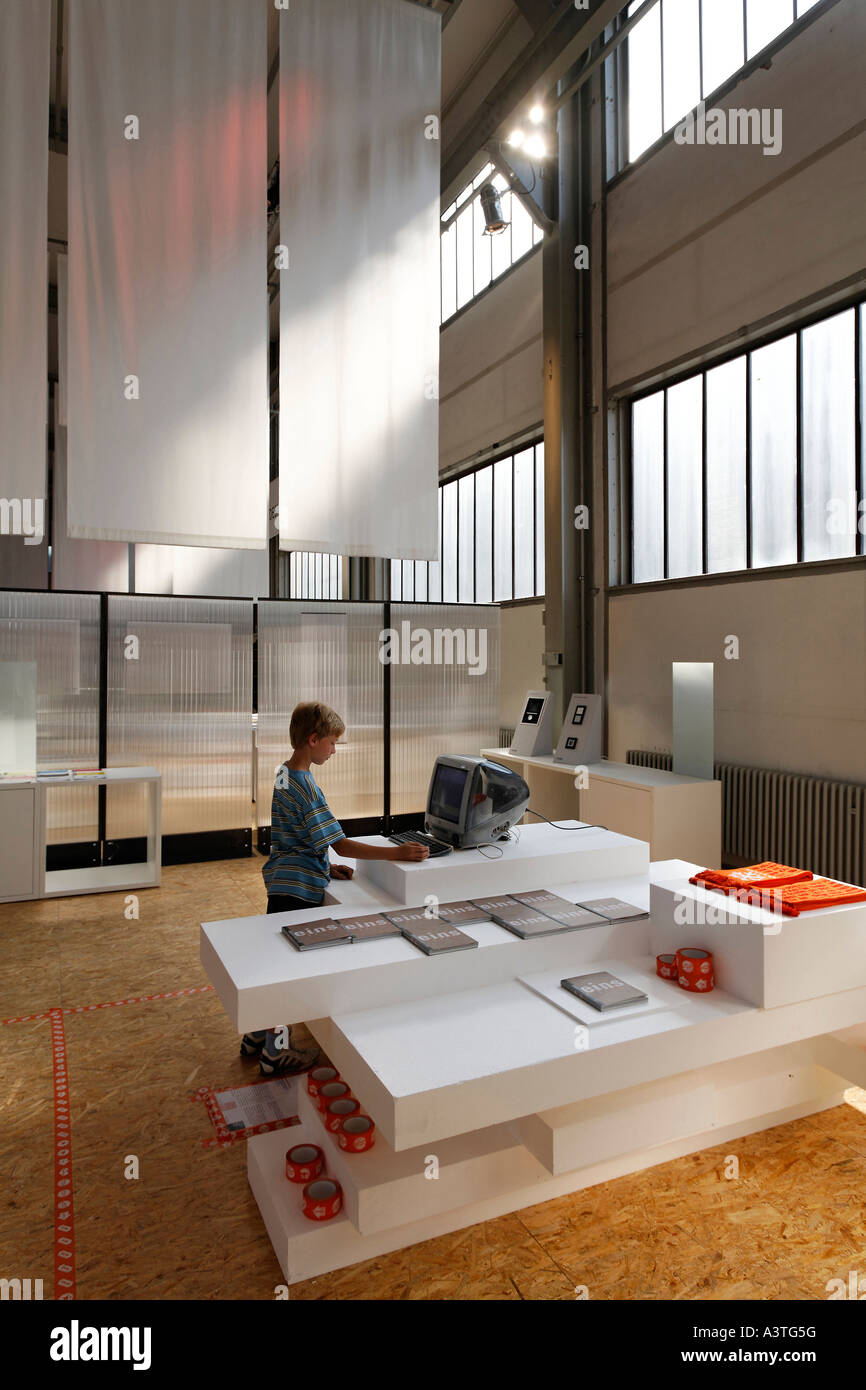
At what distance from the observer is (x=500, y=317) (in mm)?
9484

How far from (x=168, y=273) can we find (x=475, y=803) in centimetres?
412

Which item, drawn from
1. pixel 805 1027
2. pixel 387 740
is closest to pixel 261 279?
pixel 387 740

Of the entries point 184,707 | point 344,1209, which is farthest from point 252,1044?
point 184,707

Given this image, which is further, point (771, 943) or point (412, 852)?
point (412, 852)

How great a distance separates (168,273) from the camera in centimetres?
538

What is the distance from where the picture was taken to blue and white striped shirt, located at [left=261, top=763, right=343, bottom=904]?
10.9 feet

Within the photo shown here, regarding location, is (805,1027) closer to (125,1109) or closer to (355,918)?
(355,918)

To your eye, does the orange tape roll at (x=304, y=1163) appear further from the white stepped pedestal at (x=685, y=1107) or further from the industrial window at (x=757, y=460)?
the industrial window at (x=757, y=460)

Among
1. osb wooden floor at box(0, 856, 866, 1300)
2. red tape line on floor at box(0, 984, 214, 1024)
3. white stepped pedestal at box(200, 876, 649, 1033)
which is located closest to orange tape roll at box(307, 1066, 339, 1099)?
osb wooden floor at box(0, 856, 866, 1300)

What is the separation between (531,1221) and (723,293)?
6.27 m

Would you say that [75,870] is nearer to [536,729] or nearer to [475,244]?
[536,729]

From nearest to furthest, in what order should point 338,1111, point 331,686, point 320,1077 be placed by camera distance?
point 338,1111 < point 320,1077 < point 331,686

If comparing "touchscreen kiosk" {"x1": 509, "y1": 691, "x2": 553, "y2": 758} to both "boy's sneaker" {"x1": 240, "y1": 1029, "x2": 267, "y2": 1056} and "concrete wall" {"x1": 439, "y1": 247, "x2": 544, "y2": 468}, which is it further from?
"boy's sneaker" {"x1": 240, "y1": 1029, "x2": 267, "y2": 1056}

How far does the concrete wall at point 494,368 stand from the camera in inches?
348
